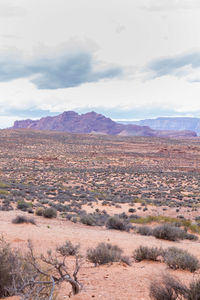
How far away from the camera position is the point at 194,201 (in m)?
22.9

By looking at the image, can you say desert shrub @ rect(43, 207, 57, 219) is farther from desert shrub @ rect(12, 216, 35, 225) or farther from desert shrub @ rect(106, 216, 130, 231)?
desert shrub @ rect(106, 216, 130, 231)

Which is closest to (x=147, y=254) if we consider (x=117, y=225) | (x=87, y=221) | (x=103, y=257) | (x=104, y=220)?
(x=103, y=257)

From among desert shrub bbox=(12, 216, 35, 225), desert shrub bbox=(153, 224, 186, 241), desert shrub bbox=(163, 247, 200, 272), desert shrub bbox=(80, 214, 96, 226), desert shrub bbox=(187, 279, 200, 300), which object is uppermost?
desert shrub bbox=(187, 279, 200, 300)

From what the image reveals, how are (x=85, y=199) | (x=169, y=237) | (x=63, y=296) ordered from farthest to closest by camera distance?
(x=85, y=199) < (x=169, y=237) < (x=63, y=296)

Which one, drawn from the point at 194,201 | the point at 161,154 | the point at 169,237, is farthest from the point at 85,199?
the point at 161,154

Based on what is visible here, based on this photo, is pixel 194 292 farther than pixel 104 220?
No

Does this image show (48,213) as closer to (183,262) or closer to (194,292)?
(183,262)

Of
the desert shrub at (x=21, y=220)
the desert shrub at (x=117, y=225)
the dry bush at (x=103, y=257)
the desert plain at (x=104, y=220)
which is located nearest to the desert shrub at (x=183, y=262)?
the desert plain at (x=104, y=220)

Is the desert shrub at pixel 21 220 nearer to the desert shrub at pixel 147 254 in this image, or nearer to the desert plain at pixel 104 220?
the desert plain at pixel 104 220

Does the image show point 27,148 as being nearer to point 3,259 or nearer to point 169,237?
point 169,237

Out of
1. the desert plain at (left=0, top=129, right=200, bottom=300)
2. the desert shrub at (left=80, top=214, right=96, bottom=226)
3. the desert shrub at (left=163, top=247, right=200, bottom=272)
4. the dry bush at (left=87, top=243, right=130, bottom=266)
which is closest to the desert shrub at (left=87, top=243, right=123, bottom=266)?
the dry bush at (left=87, top=243, right=130, bottom=266)

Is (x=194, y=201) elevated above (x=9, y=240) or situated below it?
below

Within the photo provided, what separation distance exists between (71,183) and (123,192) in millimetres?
7415

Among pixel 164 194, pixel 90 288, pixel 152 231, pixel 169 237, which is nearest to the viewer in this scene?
pixel 90 288
